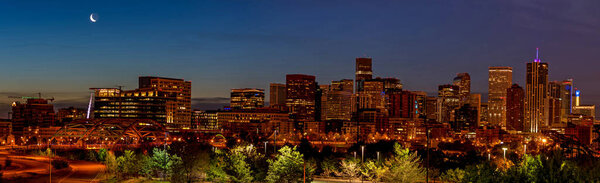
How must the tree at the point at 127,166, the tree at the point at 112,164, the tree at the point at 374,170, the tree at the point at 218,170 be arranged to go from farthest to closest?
the tree at the point at 127,166 < the tree at the point at 112,164 < the tree at the point at 218,170 < the tree at the point at 374,170

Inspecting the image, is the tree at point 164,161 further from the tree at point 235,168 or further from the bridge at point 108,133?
the bridge at point 108,133

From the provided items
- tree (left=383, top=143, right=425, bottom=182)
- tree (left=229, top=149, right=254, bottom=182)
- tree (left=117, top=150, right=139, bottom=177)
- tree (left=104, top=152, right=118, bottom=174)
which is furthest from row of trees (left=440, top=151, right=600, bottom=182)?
tree (left=104, top=152, right=118, bottom=174)

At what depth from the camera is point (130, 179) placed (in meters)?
60.3

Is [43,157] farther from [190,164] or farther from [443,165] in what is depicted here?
[443,165]

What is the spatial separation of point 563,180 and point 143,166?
45.3 m

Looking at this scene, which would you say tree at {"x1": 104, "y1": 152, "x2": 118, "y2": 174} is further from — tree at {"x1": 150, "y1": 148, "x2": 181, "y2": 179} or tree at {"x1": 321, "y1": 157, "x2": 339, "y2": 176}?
tree at {"x1": 321, "y1": 157, "x2": 339, "y2": 176}

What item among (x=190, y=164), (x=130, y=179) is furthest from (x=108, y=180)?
(x=190, y=164)

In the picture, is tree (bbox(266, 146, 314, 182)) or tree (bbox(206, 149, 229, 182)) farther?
tree (bbox(206, 149, 229, 182))

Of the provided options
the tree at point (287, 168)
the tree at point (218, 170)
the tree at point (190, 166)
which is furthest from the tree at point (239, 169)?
the tree at point (190, 166)

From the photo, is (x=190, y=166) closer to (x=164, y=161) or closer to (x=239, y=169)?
(x=164, y=161)

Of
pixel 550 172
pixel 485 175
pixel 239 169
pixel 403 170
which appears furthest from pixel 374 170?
pixel 550 172

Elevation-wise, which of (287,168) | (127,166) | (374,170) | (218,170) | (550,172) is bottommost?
(127,166)

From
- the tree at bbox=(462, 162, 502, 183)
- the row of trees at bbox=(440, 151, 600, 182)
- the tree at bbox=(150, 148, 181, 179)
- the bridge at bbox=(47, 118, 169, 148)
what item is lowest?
the bridge at bbox=(47, 118, 169, 148)

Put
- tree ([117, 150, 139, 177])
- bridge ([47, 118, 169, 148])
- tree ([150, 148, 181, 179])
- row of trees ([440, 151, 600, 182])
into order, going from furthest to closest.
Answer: bridge ([47, 118, 169, 148]) → tree ([117, 150, 139, 177]) → tree ([150, 148, 181, 179]) → row of trees ([440, 151, 600, 182])
